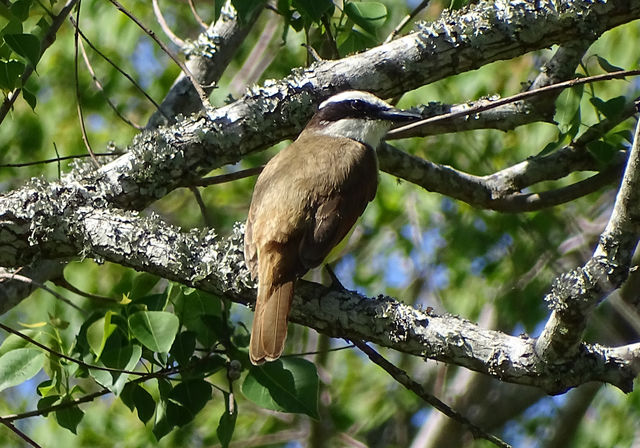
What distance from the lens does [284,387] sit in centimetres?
370

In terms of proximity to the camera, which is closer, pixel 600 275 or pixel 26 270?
pixel 600 275

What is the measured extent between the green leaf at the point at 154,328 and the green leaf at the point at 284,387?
1.23 ft

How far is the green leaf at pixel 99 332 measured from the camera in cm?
364

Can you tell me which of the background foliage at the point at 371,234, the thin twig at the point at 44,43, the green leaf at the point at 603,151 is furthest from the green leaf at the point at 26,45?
the green leaf at the point at 603,151

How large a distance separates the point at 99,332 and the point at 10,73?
3.36 ft

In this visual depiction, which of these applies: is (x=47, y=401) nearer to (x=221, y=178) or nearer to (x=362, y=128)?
(x=221, y=178)

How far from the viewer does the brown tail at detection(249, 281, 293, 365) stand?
3775mm

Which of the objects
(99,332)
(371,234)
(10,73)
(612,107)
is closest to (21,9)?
(10,73)

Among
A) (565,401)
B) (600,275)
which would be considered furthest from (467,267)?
(600,275)

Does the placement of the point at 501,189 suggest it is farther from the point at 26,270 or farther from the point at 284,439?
the point at 284,439

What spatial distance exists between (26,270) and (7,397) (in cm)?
562

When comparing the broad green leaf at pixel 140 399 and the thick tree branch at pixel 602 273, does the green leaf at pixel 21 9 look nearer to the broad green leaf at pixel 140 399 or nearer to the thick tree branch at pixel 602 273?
the broad green leaf at pixel 140 399

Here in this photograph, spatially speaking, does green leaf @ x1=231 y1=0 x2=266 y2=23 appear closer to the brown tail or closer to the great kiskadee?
the great kiskadee

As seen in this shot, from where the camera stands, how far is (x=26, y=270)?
442 centimetres
